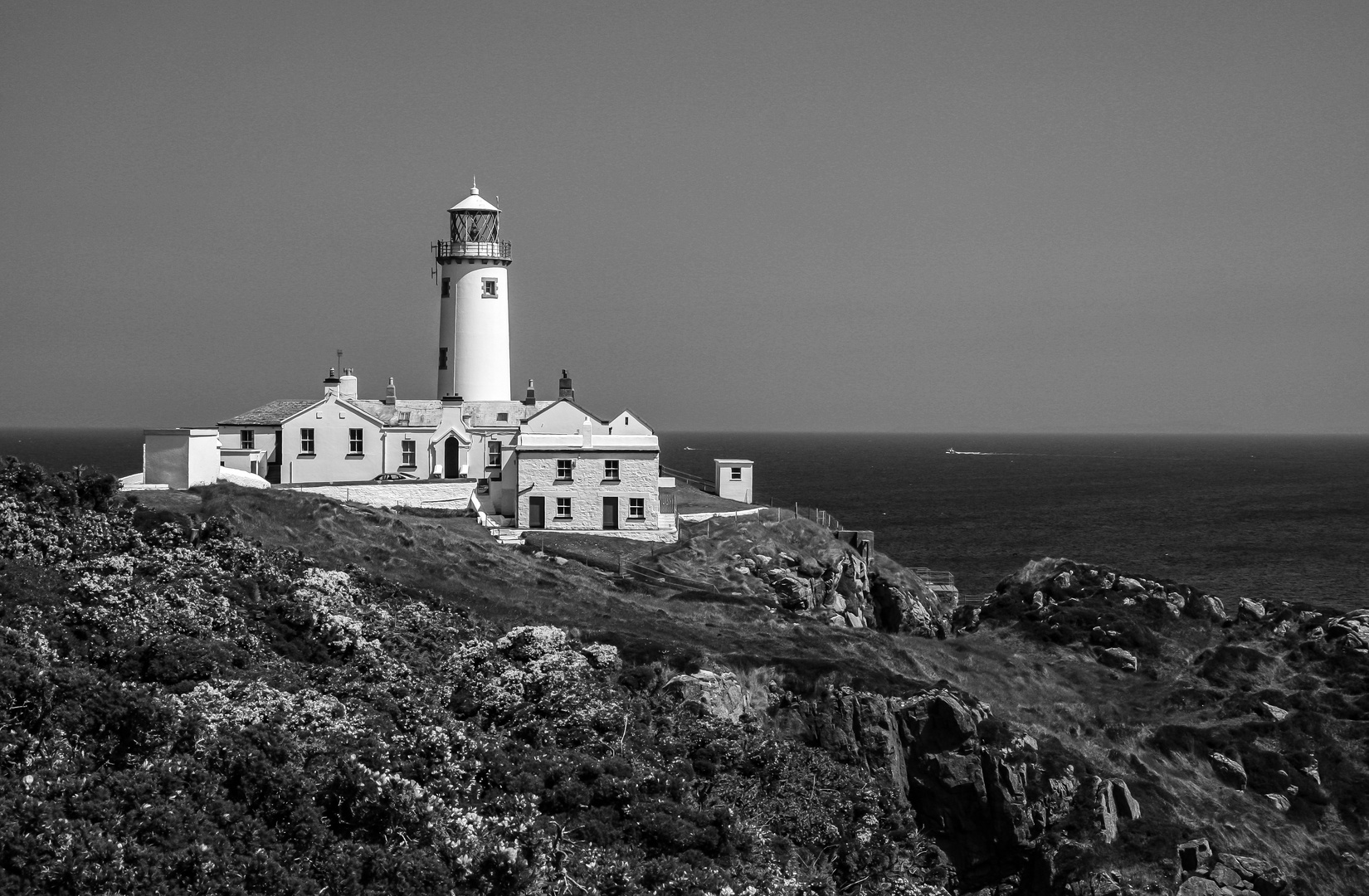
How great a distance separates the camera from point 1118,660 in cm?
4288

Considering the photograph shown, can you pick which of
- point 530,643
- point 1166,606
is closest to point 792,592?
point 1166,606

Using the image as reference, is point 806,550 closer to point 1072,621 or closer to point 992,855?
point 1072,621

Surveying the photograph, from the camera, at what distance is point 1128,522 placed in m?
110

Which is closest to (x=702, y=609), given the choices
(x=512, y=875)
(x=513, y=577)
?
(x=513, y=577)

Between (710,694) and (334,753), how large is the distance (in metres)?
10.5

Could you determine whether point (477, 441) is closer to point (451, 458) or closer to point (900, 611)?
point (451, 458)

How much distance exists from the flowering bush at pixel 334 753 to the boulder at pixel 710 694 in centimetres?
109

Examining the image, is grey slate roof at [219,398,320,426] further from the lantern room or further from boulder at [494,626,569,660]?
boulder at [494,626,569,660]

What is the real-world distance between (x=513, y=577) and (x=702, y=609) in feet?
18.6

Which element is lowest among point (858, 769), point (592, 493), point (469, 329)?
point (858, 769)

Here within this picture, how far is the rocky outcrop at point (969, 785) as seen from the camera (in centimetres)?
2805

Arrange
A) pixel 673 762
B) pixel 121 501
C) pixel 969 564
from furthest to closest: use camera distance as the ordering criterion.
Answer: pixel 969 564, pixel 121 501, pixel 673 762

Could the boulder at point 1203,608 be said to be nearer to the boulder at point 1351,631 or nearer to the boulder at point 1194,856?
the boulder at point 1351,631

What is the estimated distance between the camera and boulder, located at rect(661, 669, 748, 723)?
26.2 m
